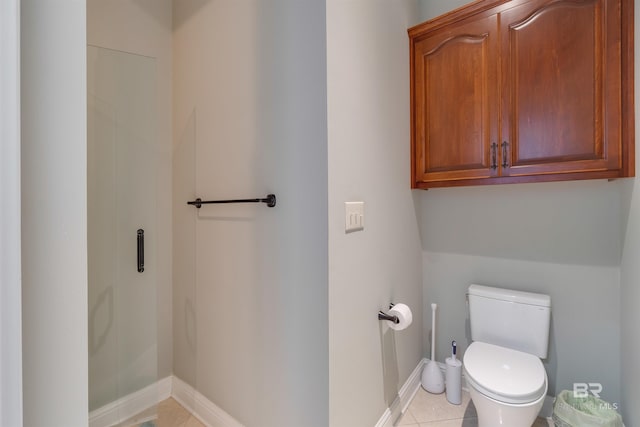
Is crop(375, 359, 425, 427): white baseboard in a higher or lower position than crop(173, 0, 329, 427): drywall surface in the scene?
lower

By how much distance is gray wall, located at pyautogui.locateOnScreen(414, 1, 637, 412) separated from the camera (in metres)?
1.59

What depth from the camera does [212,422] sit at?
1.69 metres

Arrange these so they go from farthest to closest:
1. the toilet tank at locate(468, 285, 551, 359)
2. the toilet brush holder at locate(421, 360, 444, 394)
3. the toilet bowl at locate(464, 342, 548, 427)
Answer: the toilet brush holder at locate(421, 360, 444, 394)
the toilet tank at locate(468, 285, 551, 359)
the toilet bowl at locate(464, 342, 548, 427)

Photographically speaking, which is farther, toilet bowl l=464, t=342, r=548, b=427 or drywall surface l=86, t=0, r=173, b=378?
drywall surface l=86, t=0, r=173, b=378

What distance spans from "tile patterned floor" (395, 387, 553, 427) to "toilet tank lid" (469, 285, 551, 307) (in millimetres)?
712

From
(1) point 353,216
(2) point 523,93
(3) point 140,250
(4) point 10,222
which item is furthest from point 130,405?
(2) point 523,93

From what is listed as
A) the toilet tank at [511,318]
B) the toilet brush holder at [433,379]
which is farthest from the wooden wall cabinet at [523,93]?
the toilet brush holder at [433,379]

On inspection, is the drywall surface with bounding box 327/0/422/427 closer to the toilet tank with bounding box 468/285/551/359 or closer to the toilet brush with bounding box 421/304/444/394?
the toilet brush with bounding box 421/304/444/394

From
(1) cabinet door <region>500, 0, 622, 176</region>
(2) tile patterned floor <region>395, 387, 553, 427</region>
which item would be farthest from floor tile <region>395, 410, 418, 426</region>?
(1) cabinet door <region>500, 0, 622, 176</region>

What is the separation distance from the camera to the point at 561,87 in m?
1.50

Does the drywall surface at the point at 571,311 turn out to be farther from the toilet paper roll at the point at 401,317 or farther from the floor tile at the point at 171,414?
the floor tile at the point at 171,414

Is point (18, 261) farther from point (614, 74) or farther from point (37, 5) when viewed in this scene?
point (614, 74)

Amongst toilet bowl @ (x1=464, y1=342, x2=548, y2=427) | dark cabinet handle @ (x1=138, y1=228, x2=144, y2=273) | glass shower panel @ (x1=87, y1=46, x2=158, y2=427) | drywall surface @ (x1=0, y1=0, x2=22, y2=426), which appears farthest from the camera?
dark cabinet handle @ (x1=138, y1=228, x2=144, y2=273)

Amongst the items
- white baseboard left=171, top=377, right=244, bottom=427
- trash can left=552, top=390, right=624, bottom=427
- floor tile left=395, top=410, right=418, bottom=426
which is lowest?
floor tile left=395, top=410, right=418, bottom=426
